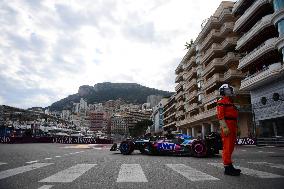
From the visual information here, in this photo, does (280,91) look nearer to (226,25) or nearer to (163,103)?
(226,25)

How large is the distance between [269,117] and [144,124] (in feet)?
379

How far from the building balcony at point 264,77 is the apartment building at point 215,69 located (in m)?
6.52

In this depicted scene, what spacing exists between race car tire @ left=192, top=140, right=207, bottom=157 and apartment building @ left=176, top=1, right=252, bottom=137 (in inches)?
838

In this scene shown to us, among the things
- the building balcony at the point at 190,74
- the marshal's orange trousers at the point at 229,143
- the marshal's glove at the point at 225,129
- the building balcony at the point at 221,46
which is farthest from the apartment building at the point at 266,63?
the building balcony at the point at 190,74

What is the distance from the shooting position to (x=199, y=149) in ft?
37.8

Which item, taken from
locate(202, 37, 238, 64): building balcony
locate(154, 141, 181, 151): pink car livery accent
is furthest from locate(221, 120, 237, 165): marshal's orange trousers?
locate(202, 37, 238, 64): building balcony

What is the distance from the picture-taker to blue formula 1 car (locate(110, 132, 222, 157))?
11547mm

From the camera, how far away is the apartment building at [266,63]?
2612cm

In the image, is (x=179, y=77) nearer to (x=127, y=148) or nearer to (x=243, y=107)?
(x=243, y=107)

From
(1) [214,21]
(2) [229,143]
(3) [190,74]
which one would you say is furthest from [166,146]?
(3) [190,74]

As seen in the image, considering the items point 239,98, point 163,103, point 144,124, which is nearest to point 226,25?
point 239,98

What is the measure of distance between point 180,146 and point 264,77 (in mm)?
18726

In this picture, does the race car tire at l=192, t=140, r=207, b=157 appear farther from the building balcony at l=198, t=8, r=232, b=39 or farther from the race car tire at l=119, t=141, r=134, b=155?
the building balcony at l=198, t=8, r=232, b=39

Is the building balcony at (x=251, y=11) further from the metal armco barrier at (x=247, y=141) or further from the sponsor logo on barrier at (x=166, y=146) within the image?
the sponsor logo on barrier at (x=166, y=146)
